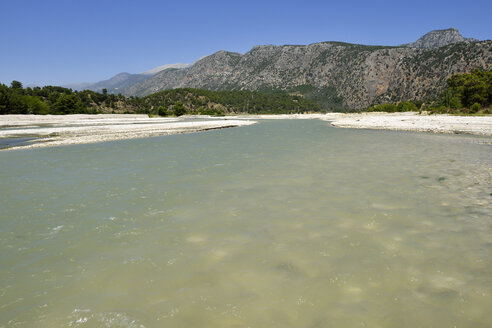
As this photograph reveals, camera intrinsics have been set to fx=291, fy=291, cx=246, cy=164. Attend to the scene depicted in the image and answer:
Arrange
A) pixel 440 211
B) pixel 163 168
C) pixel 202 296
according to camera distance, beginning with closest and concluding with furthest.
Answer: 1. pixel 202 296
2. pixel 440 211
3. pixel 163 168

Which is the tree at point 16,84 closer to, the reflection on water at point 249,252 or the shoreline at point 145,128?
the shoreline at point 145,128

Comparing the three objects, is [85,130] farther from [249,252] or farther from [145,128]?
[249,252]

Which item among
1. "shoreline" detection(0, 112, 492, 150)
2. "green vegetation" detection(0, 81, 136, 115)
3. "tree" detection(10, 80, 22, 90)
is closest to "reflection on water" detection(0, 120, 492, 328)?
"shoreline" detection(0, 112, 492, 150)

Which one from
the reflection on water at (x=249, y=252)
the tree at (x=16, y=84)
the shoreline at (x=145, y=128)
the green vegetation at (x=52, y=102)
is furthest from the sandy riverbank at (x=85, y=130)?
the tree at (x=16, y=84)

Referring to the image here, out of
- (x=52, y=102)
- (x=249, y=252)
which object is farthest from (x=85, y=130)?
(x=52, y=102)

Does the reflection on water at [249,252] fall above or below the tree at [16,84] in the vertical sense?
below

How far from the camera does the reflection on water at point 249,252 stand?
4320 millimetres

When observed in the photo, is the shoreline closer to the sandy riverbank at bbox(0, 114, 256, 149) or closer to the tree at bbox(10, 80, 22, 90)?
the sandy riverbank at bbox(0, 114, 256, 149)

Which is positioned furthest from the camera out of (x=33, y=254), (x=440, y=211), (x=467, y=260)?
(x=440, y=211)

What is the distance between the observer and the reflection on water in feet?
14.2

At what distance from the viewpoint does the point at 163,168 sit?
53.1 feet

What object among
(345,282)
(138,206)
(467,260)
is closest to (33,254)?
(138,206)

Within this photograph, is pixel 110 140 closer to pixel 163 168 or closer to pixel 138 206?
pixel 163 168

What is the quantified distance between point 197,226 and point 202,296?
3.13 metres
